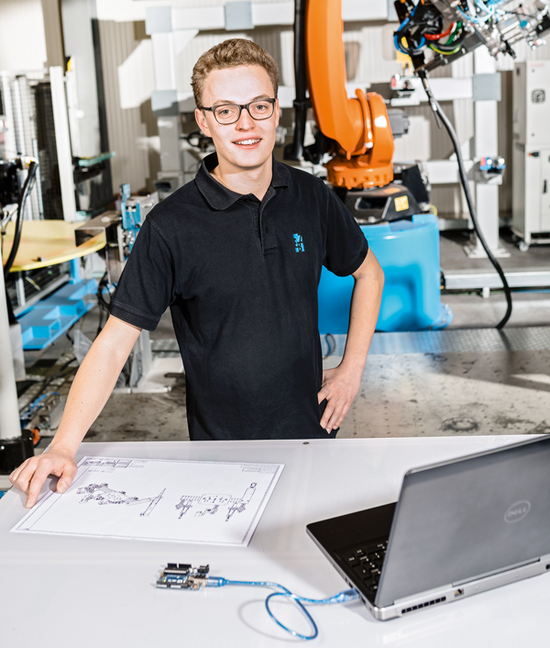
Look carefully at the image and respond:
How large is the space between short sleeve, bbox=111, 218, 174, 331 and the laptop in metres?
0.76

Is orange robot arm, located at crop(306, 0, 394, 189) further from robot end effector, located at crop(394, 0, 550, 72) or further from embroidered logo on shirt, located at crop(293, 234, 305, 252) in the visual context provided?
embroidered logo on shirt, located at crop(293, 234, 305, 252)

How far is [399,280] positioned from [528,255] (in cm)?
283

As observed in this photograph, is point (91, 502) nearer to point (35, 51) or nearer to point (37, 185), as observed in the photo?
point (37, 185)

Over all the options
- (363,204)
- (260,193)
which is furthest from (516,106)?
(260,193)

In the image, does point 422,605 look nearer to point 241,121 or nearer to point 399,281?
point 241,121

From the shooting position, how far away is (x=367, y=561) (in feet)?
3.43

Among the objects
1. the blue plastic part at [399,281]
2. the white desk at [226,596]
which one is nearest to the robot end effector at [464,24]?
the blue plastic part at [399,281]

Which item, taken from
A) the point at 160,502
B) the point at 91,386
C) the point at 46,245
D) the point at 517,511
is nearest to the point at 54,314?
the point at 46,245

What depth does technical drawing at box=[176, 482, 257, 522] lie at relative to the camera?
4.06ft

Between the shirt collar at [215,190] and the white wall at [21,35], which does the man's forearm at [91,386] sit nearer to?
the shirt collar at [215,190]

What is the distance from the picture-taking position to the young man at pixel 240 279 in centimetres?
157

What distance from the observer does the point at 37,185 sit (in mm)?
5355

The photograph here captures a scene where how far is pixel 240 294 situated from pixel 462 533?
0.86 metres

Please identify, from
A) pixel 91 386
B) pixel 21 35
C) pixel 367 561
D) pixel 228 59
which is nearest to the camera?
pixel 367 561
